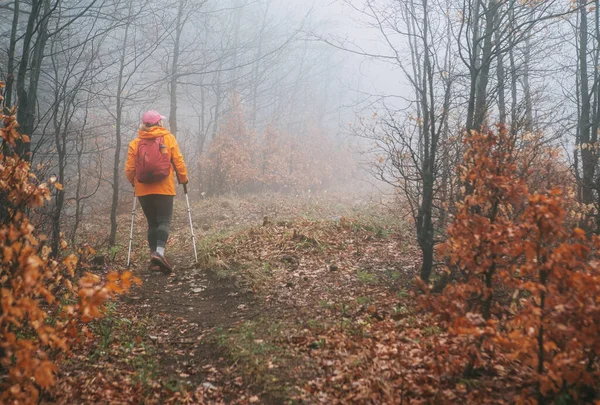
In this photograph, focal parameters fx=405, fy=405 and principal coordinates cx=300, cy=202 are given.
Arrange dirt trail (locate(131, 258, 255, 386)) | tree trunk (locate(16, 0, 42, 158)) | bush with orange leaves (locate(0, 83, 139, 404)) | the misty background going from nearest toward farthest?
1. bush with orange leaves (locate(0, 83, 139, 404))
2. dirt trail (locate(131, 258, 255, 386))
3. tree trunk (locate(16, 0, 42, 158))
4. the misty background

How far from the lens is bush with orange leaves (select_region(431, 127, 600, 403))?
249 cm

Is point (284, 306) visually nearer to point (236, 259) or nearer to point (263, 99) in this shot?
point (236, 259)

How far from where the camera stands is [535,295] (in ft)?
8.75

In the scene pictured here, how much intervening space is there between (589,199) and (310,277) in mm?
5843

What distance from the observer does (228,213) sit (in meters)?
14.0

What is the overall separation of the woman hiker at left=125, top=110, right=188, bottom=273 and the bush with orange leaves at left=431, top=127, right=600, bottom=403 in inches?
200

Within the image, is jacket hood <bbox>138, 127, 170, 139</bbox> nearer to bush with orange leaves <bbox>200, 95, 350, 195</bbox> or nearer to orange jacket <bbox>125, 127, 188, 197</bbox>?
orange jacket <bbox>125, 127, 188, 197</bbox>

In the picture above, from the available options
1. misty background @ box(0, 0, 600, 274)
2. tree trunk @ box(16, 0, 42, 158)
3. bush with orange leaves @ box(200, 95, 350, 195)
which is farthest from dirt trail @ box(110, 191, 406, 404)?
bush with orange leaves @ box(200, 95, 350, 195)

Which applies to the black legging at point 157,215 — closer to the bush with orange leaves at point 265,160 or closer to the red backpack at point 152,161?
the red backpack at point 152,161

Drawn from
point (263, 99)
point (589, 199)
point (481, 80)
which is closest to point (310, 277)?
point (481, 80)

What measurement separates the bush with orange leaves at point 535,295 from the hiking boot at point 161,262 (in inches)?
201

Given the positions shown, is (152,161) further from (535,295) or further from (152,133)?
(535,295)

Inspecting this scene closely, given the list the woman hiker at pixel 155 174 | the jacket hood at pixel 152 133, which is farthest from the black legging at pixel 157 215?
the jacket hood at pixel 152 133

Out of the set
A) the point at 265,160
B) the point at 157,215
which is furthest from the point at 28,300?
the point at 265,160
